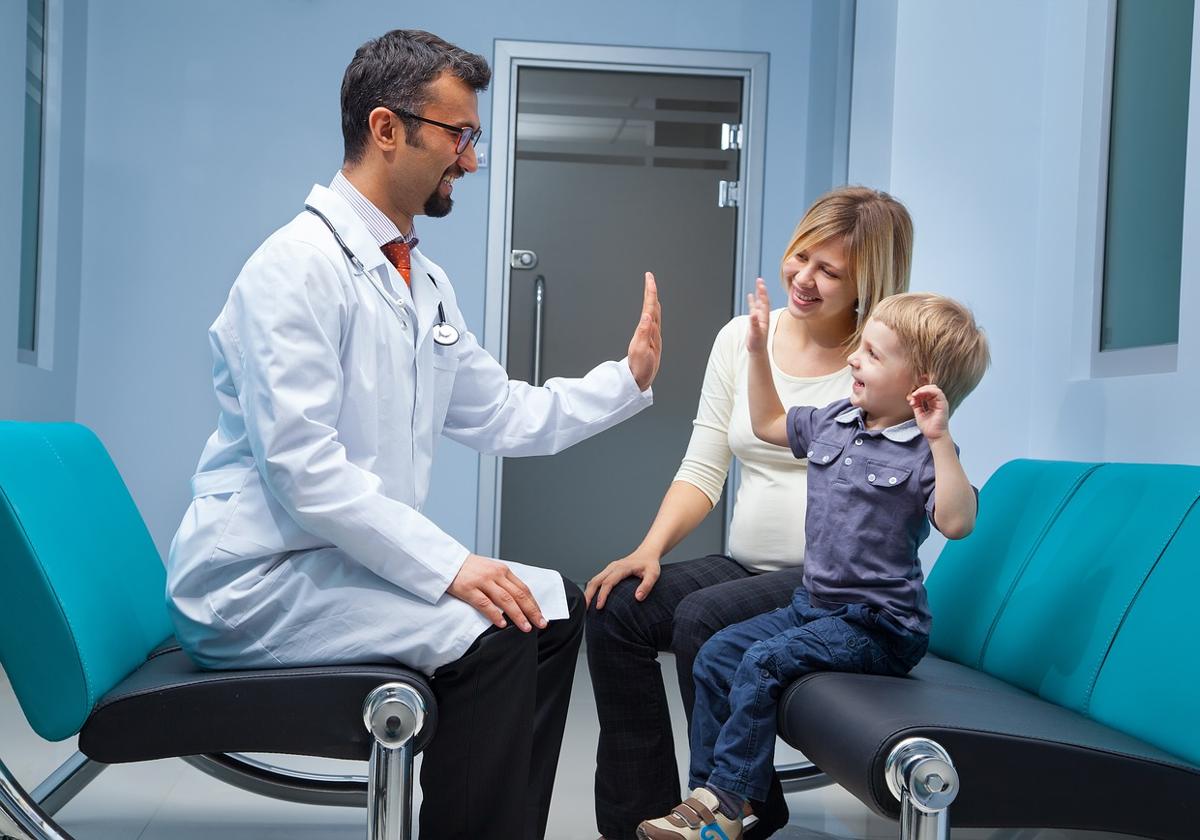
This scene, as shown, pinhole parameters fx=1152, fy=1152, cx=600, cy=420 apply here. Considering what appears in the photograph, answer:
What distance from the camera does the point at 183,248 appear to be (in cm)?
419

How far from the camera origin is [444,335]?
1797 millimetres

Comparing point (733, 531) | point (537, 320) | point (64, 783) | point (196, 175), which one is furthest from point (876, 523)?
point (196, 175)

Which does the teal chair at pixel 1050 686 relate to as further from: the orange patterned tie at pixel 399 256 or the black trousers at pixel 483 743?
the orange patterned tie at pixel 399 256

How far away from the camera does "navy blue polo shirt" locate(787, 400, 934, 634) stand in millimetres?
1698

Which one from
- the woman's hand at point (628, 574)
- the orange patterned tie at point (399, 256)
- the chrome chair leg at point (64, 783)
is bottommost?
the chrome chair leg at point (64, 783)

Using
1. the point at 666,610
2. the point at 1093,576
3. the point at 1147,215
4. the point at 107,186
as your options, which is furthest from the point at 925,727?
the point at 107,186

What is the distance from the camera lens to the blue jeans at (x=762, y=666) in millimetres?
1584

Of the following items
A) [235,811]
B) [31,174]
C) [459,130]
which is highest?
[31,174]

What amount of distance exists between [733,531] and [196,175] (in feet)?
9.50

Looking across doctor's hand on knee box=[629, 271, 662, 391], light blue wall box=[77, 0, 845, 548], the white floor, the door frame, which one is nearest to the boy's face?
doctor's hand on knee box=[629, 271, 662, 391]

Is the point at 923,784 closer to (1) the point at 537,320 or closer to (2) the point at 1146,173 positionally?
(2) the point at 1146,173

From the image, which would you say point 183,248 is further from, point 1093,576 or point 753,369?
point 1093,576

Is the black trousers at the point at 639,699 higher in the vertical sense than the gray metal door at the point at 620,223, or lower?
lower

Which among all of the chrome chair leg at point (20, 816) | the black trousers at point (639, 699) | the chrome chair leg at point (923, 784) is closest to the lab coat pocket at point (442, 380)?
the black trousers at point (639, 699)
